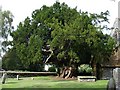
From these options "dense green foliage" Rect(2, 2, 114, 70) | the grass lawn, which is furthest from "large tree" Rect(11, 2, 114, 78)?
the grass lawn

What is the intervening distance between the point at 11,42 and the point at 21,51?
767mm

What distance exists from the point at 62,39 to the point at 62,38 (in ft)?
0.11

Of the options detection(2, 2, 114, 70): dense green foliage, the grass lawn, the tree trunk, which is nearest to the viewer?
the grass lawn

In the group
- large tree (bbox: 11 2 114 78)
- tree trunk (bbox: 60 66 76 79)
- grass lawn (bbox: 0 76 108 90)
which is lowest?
grass lawn (bbox: 0 76 108 90)

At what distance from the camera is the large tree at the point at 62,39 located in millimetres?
6922

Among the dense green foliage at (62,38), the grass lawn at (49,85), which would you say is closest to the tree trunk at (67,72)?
the dense green foliage at (62,38)

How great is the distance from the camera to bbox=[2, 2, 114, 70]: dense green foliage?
272 inches

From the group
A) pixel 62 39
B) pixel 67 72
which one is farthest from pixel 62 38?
pixel 67 72

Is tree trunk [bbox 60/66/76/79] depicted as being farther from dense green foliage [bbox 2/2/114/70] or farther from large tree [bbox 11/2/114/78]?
dense green foliage [bbox 2/2/114/70]

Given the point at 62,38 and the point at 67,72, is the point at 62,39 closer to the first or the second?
the point at 62,38

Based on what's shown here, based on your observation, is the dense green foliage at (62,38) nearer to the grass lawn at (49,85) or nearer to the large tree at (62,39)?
the large tree at (62,39)

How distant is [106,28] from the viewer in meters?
7.68

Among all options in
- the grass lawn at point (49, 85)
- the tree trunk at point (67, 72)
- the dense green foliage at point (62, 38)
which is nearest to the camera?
the grass lawn at point (49, 85)

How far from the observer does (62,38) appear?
682cm
